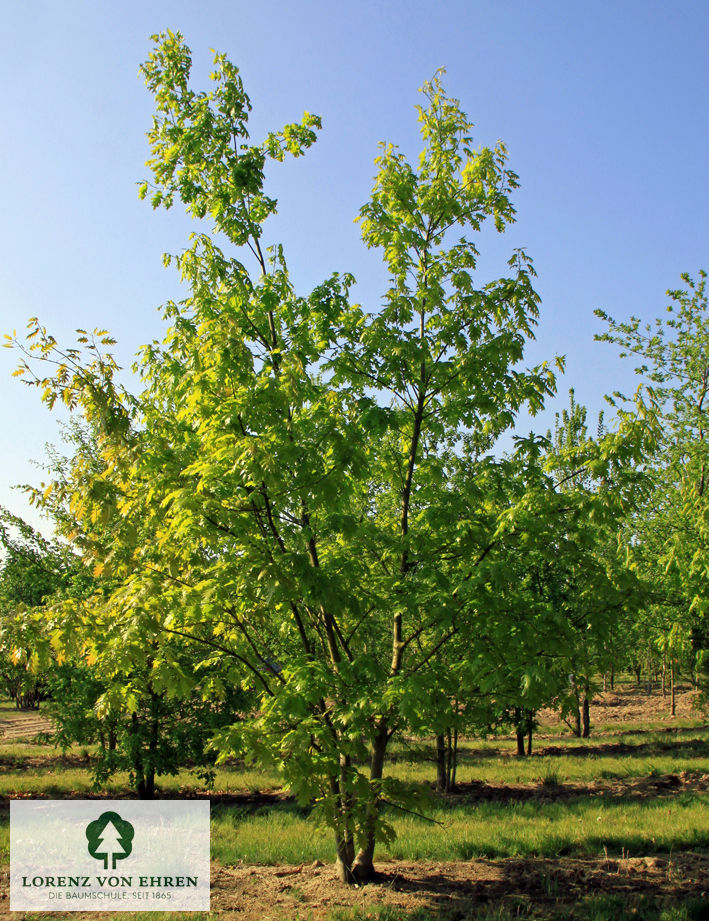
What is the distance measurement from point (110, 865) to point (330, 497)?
5456 mm

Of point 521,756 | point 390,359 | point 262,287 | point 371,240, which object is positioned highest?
point 371,240

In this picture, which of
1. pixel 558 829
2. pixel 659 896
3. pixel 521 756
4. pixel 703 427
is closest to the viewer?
pixel 659 896

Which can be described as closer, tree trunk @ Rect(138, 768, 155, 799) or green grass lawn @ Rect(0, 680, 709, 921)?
green grass lawn @ Rect(0, 680, 709, 921)

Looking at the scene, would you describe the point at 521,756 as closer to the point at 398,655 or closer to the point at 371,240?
the point at 398,655

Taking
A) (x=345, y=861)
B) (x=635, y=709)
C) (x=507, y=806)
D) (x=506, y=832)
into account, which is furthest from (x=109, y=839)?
(x=635, y=709)

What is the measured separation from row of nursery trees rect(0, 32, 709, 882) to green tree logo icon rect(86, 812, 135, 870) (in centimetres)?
259

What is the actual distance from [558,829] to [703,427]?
30.8 feet

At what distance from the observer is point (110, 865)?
773cm

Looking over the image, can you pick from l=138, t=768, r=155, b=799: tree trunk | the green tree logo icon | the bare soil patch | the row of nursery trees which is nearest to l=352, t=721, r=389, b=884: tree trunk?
the row of nursery trees

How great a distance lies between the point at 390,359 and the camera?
22.5 feet

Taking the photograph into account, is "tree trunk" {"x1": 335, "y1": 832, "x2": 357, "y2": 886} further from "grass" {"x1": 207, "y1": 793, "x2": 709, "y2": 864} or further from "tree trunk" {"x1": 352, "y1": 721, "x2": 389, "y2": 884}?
"grass" {"x1": 207, "y1": 793, "x2": 709, "y2": 864}

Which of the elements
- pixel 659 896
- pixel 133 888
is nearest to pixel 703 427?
pixel 659 896

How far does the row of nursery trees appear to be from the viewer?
5562 mm

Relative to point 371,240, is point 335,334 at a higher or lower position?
lower
